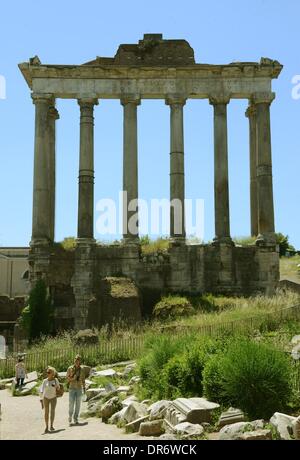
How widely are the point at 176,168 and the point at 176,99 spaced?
3.16 m

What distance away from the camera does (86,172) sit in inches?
1099

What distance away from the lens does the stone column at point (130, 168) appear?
2753 centimetres

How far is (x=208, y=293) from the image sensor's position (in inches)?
1058

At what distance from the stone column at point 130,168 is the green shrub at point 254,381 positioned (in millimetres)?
16075

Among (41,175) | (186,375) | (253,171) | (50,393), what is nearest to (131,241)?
(41,175)

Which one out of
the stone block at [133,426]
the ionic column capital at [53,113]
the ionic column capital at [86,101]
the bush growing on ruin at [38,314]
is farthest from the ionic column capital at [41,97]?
the stone block at [133,426]

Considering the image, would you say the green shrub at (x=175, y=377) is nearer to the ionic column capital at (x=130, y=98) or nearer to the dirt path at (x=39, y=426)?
the dirt path at (x=39, y=426)

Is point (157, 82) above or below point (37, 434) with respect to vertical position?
above

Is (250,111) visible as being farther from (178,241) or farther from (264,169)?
(178,241)

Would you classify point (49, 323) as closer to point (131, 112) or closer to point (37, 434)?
point (131, 112)

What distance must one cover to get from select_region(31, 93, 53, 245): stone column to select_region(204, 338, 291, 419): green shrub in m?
16.9

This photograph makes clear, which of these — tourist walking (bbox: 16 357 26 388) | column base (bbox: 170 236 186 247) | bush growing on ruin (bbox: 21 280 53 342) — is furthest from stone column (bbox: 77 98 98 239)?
tourist walking (bbox: 16 357 26 388)
